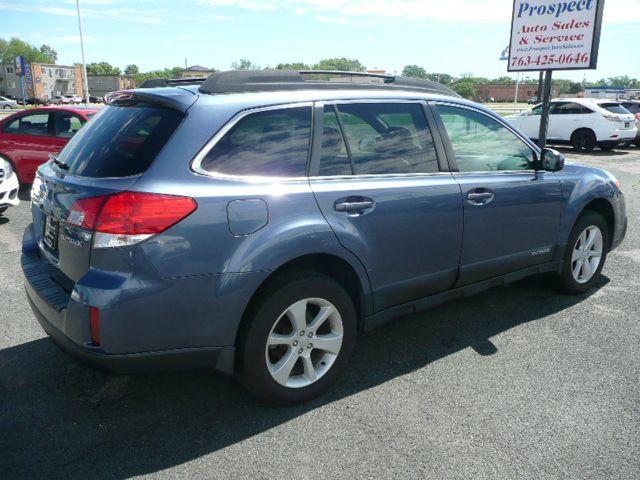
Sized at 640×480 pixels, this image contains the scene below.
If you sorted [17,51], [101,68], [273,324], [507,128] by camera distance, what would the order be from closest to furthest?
[273,324] → [507,128] → [17,51] → [101,68]

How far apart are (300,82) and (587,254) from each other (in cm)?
308

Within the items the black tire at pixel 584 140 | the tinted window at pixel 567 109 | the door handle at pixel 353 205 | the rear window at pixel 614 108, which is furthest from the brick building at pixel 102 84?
the door handle at pixel 353 205

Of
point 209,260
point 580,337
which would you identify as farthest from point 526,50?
point 209,260

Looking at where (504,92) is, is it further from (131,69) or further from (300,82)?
(300,82)

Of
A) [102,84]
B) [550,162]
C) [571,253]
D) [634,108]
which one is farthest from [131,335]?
[102,84]

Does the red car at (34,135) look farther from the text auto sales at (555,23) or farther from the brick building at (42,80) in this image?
the brick building at (42,80)

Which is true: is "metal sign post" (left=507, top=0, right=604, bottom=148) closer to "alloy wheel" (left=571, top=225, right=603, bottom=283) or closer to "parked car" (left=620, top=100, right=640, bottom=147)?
"alloy wheel" (left=571, top=225, right=603, bottom=283)

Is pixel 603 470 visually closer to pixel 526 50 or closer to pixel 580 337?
pixel 580 337

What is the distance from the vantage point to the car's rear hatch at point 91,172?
2562 mm

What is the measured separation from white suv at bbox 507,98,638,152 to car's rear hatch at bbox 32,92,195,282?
626 inches

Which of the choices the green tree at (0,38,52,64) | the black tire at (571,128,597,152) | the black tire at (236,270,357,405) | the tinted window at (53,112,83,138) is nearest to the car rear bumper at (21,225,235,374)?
the black tire at (236,270,357,405)

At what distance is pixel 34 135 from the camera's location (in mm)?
9344

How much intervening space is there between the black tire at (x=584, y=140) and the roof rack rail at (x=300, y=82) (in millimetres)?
15899

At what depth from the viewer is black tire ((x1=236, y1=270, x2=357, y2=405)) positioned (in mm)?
2775
